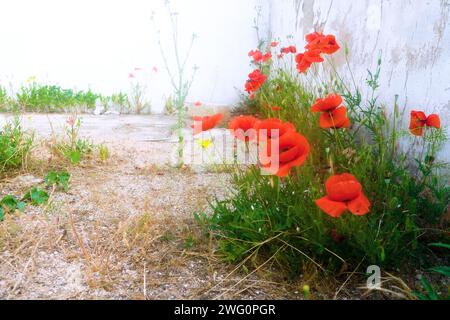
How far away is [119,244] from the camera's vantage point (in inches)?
63.0

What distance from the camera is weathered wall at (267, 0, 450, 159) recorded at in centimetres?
163

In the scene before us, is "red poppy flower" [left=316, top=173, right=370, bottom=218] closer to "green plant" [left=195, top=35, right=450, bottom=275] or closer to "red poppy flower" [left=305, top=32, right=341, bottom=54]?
"green plant" [left=195, top=35, right=450, bottom=275]

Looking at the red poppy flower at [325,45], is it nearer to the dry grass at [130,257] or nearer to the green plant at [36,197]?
the dry grass at [130,257]

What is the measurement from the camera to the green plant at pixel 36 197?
6.61 feet

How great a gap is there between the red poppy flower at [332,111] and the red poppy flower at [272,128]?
202 millimetres

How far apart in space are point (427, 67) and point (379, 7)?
1.93 feet

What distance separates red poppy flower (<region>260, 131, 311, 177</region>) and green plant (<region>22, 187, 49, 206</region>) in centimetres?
135

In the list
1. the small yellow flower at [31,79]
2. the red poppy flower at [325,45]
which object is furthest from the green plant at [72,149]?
the small yellow flower at [31,79]

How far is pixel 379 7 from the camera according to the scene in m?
2.14

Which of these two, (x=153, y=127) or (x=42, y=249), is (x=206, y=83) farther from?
(x=42, y=249)

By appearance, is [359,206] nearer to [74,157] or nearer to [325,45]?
[325,45]

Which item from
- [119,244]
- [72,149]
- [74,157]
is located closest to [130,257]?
[119,244]

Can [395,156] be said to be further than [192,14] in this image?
No
